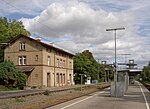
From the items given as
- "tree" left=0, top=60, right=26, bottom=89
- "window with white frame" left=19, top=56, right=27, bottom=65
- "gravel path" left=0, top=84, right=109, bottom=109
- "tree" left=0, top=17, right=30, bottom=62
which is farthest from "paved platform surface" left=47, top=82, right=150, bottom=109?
"tree" left=0, top=17, right=30, bottom=62

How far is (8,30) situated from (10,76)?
25.5 metres

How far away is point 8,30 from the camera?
82125 millimetres


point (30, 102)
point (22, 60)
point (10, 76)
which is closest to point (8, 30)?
point (22, 60)

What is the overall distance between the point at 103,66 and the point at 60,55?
58.4 metres

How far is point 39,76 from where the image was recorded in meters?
68.0

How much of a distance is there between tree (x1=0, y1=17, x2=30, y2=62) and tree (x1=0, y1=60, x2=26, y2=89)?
17731mm

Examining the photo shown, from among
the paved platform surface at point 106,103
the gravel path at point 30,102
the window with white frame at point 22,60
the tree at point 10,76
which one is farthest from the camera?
the window with white frame at point 22,60

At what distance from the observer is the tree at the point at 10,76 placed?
192 ft

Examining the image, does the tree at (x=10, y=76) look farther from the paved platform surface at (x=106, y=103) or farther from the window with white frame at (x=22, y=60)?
the paved platform surface at (x=106, y=103)

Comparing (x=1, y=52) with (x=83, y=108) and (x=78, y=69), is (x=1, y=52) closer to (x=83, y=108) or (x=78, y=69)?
(x=78, y=69)

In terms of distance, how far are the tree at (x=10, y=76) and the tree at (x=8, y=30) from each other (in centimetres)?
1773

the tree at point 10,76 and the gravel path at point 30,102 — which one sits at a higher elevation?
the tree at point 10,76

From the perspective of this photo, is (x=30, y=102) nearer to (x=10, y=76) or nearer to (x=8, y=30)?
(x=10, y=76)

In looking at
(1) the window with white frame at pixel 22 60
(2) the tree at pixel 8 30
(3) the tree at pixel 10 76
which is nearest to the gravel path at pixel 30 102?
(3) the tree at pixel 10 76
